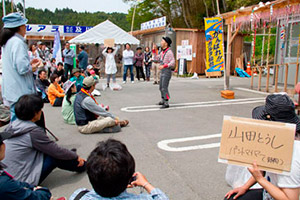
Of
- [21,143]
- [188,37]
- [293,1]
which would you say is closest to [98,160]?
[21,143]

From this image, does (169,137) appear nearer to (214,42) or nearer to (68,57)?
(214,42)

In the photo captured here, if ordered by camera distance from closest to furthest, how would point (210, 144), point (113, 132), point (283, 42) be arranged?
1. point (210, 144)
2. point (113, 132)
3. point (283, 42)

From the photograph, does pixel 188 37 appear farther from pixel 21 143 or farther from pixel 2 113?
pixel 21 143

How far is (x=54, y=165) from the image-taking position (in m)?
3.01

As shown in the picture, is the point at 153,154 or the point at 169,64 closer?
A: the point at 153,154

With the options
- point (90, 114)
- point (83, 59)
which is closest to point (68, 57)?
point (83, 59)

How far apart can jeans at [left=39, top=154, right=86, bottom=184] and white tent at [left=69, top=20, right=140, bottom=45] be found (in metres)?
9.86

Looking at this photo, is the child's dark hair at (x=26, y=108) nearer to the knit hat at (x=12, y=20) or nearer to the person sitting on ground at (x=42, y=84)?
the knit hat at (x=12, y=20)

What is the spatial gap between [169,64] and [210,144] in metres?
2.92

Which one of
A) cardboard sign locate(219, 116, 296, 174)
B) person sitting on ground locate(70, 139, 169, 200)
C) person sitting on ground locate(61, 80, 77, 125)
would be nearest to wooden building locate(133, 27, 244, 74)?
person sitting on ground locate(61, 80, 77, 125)

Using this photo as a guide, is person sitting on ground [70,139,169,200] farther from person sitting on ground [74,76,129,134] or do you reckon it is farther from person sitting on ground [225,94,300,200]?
person sitting on ground [74,76,129,134]

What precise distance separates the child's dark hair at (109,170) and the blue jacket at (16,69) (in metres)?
2.29

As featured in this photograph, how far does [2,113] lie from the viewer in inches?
174

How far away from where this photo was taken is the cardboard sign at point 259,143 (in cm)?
157
